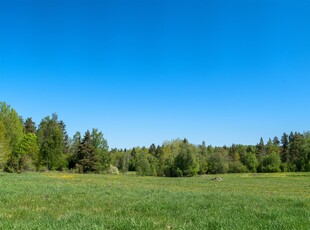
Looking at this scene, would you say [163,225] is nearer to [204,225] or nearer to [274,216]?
[204,225]

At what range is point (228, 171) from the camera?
399 feet

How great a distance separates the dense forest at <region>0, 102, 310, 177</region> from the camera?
76.3 metres

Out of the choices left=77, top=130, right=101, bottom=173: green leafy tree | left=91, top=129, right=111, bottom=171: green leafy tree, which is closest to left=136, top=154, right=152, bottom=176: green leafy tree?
left=91, top=129, right=111, bottom=171: green leafy tree

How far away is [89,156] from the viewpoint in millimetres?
93438

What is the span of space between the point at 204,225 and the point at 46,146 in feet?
286

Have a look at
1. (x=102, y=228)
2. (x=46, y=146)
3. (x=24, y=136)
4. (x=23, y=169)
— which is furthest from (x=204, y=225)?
(x=46, y=146)

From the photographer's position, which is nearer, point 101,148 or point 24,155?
point 24,155

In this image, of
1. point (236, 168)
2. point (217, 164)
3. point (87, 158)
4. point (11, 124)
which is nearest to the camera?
point (11, 124)

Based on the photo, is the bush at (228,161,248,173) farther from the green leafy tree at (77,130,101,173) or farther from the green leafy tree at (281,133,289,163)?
the green leafy tree at (77,130,101,173)

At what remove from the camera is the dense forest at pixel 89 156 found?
76.3 metres

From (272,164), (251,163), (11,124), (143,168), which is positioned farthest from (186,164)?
(11,124)

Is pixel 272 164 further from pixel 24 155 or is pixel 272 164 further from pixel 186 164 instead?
pixel 24 155

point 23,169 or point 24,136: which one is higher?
point 24,136

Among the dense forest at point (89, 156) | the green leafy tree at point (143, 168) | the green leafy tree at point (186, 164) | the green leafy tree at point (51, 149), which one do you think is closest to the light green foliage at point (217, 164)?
the dense forest at point (89, 156)
